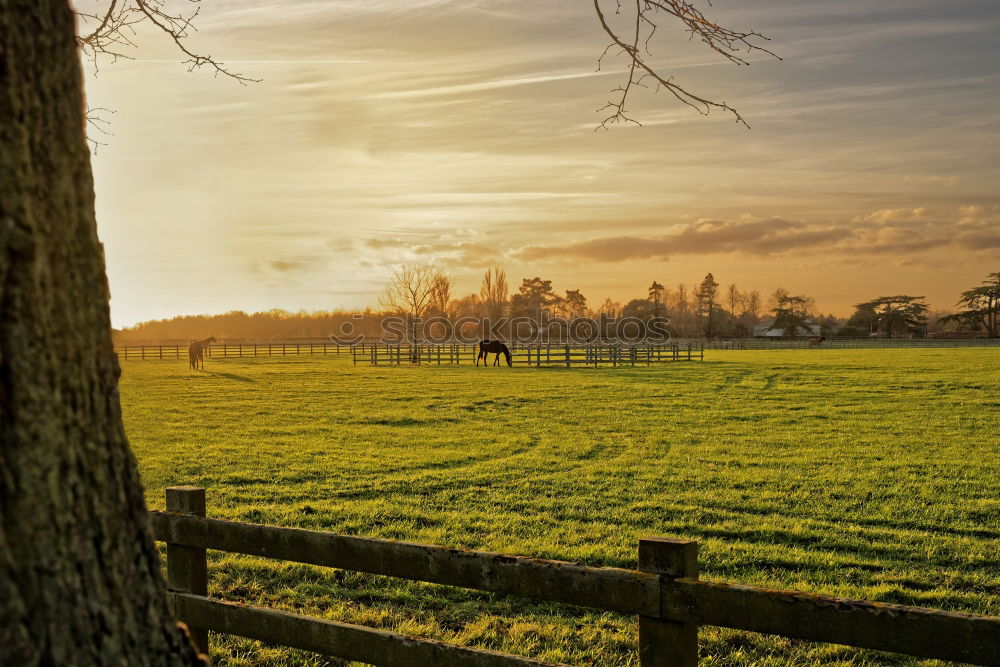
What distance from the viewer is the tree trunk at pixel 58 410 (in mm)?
2113

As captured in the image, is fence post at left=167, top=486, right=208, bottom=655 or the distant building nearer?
fence post at left=167, top=486, right=208, bottom=655

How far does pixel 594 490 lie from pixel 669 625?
8.06 meters

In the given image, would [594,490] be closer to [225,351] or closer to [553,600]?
[553,600]

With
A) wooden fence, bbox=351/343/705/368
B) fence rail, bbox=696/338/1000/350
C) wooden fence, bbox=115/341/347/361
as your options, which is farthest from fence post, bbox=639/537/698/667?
fence rail, bbox=696/338/1000/350

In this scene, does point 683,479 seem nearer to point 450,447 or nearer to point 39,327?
point 450,447

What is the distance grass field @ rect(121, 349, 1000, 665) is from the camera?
6.61 m

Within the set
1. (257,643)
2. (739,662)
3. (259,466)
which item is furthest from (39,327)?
(259,466)

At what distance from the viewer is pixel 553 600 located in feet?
11.0

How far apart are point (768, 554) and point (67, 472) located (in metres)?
7.33

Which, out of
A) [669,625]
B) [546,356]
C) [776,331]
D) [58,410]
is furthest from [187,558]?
[776,331]

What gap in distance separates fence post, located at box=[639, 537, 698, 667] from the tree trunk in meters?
1.78

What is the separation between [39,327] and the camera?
2191mm

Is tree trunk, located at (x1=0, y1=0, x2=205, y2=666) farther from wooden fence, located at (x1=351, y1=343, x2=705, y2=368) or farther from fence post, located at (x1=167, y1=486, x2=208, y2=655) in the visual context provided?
wooden fence, located at (x1=351, y1=343, x2=705, y2=368)

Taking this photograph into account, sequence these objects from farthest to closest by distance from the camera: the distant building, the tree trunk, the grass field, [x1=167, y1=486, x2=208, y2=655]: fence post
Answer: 1. the distant building
2. the grass field
3. [x1=167, y1=486, x2=208, y2=655]: fence post
4. the tree trunk
